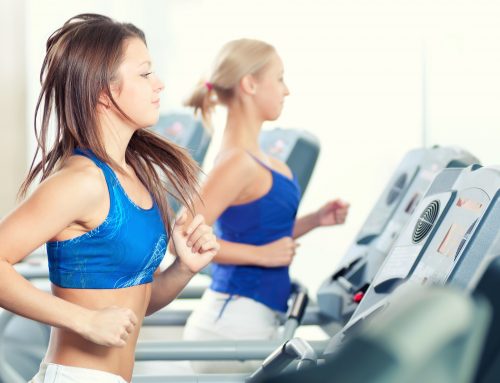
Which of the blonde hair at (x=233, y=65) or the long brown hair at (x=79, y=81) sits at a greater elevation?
the long brown hair at (x=79, y=81)

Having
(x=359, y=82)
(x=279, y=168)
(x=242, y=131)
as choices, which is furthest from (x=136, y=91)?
(x=359, y=82)

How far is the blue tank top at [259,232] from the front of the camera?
258 cm

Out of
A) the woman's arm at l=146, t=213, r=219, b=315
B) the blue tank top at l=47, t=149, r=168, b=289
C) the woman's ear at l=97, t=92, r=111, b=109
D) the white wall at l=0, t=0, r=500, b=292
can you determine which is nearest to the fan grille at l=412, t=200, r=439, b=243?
the woman's arm at l=146, t=213, r=219, b=315

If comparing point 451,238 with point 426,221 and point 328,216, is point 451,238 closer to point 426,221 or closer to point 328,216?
point 426,221

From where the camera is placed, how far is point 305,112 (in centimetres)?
436

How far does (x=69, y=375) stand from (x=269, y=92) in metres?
1.31

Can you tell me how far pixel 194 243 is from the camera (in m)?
1.70

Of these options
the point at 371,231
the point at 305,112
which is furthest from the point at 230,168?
the point at 305,112

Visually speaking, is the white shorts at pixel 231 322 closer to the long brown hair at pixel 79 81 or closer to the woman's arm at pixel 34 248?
the long brown hair at pixel 79 81

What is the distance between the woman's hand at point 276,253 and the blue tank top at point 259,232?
23 mm

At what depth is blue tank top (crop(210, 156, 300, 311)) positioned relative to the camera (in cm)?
258

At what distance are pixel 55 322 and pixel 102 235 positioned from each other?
7.1 inches

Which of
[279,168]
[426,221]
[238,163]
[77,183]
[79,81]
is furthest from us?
[279,168]

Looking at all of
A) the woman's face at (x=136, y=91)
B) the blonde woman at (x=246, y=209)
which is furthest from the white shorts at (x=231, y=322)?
the woman's face at (x=136, y=91)
